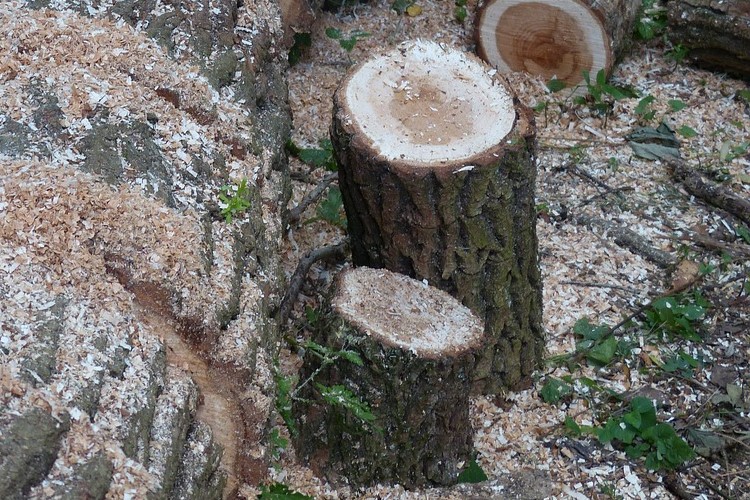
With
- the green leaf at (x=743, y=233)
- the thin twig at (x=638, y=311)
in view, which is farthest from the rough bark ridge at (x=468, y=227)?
the green leaf at (x=743, y=233)

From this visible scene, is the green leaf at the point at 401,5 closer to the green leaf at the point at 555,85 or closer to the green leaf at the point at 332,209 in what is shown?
the green leaf at the point at 555,85

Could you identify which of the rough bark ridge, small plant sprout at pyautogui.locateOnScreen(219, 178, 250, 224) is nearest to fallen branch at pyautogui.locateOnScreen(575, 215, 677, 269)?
the rough bark ridge

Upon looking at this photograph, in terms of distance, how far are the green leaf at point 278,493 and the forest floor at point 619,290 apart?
0.07m

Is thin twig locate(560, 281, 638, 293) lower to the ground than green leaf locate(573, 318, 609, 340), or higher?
higher

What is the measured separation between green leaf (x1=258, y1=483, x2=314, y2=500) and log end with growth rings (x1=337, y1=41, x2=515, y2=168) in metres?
0.96

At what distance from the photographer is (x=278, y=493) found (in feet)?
7.42

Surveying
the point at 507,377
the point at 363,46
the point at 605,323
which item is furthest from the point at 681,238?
the point at 363,46

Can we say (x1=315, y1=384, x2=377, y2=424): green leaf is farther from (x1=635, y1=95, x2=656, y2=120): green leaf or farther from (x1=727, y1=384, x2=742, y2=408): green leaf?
(x1=635, y1=95, x2=656, y2=120): green leaf

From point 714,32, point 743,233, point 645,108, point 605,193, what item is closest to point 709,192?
point 743,233

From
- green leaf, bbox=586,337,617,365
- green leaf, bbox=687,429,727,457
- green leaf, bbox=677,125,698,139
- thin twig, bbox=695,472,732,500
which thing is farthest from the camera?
green leaf, bbox=677,125,698,139

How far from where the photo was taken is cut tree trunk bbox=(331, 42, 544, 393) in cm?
249

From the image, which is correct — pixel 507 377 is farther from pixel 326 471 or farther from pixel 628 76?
pixel 628 76

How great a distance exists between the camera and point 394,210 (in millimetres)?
2566

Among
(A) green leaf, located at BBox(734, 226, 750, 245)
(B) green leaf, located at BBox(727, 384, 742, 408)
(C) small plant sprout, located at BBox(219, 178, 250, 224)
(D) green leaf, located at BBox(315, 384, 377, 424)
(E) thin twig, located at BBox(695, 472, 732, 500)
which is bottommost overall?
(E) thin twig, located at BBox(695, 472, 732, 500)
